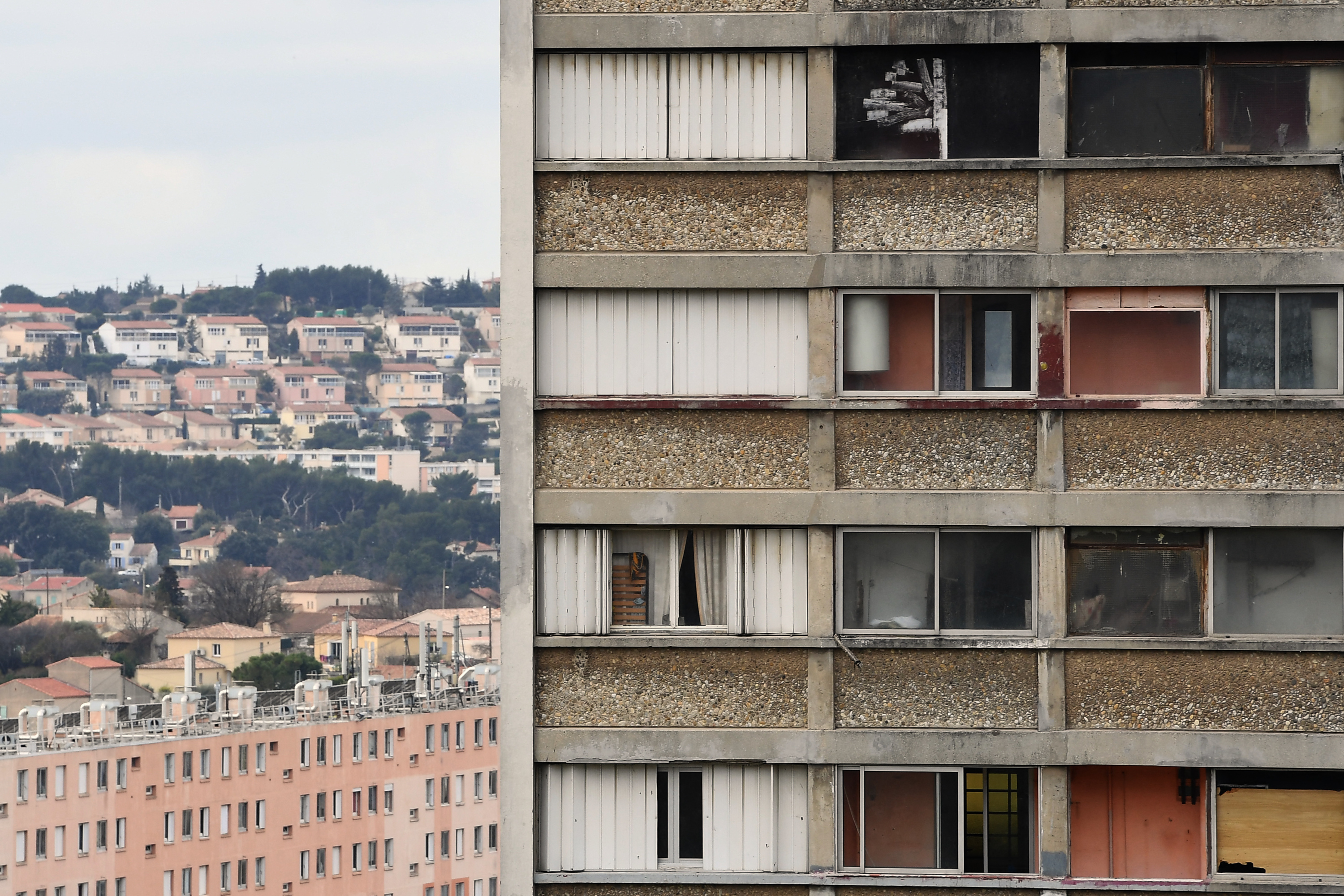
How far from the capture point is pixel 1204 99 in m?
12.7

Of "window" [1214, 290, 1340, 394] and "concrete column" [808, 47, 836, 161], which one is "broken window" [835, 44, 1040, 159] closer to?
"concrete column" [808, 47, 836, 161]

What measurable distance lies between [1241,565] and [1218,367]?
1.48 meters

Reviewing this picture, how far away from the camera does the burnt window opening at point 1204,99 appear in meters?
12.6

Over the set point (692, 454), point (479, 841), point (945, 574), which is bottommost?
point (479, 841)

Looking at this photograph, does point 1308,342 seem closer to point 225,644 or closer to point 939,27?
point 939,27

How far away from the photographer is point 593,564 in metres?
12.6

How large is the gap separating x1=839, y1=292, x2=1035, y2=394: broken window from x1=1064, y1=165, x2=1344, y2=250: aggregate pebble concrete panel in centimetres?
79

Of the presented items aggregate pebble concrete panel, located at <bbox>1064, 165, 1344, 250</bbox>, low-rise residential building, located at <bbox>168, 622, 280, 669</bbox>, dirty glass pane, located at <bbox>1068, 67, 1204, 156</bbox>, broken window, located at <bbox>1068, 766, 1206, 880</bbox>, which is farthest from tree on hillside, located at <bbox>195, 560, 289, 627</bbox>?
aggregate pebble concrete panel, located at <bbox>1064, 165, 1344, 250</bbox>

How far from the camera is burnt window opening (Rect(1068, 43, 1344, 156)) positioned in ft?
41.4

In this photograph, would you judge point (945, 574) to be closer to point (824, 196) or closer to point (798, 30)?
point (824, 196)

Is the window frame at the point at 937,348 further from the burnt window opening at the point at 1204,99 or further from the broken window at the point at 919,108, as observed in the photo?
the burnt window opening at the point at 1204,99

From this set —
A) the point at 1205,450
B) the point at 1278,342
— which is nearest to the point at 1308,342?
the point at 1278,342

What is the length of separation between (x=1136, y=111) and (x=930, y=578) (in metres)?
3.81

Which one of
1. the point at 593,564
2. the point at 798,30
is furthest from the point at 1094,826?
the point at 798,30
